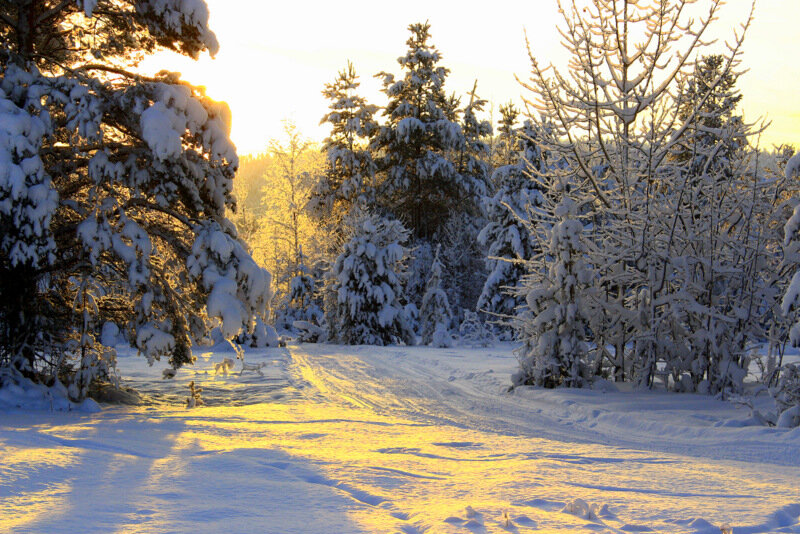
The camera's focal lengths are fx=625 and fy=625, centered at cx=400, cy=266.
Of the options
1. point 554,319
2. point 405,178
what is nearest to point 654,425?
point 554,319

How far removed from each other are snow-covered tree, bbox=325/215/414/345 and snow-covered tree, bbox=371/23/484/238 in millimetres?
9126

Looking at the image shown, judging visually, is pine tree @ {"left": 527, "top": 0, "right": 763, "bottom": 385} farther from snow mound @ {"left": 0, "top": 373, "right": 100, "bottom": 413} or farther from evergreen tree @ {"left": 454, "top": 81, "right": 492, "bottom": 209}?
evergreen tree @ {"left": 454, "top": 81, "right": 492, "bottom": 209}

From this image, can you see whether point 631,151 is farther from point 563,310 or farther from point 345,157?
point 345,157

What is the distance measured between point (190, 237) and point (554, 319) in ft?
19.1

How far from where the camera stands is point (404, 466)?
15.2ft

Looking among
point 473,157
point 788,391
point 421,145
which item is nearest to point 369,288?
point 421,145

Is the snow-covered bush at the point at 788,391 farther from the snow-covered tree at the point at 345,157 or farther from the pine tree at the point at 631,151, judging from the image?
the snow-covered tree at the point at 345,157

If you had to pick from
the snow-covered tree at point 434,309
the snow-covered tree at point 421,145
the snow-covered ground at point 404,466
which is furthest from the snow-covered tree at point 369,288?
the snow-covered ground at point 404,466

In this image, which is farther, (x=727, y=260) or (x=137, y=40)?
(x=137, y=40)

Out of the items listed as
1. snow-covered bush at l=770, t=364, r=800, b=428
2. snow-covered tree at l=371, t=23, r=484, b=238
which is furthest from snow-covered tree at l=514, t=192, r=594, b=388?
snow-covered tree at l=371, t=23, r=484, b=238

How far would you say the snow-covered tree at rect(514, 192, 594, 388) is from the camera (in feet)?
31.8

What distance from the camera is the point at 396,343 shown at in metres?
23.4

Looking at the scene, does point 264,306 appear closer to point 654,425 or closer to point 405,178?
point 654,425

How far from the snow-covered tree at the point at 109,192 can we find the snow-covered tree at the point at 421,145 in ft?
73.3
